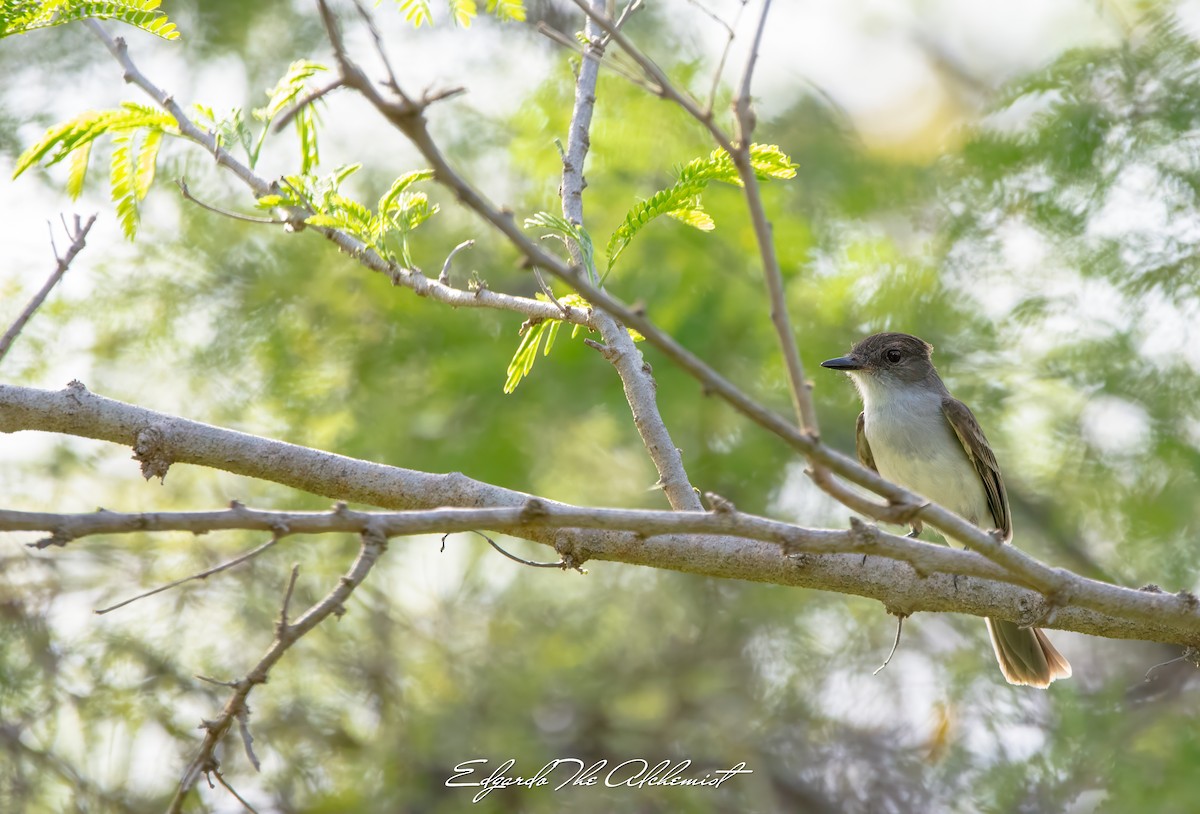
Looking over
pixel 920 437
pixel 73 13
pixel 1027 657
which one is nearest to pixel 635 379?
pixel 73 13

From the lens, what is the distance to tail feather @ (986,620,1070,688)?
5582 mm

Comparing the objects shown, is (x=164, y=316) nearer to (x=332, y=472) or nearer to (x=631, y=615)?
(x=631, y=615)

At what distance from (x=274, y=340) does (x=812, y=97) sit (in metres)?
3.65

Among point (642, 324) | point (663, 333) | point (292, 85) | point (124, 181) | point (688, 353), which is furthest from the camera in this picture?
point (124, 181)

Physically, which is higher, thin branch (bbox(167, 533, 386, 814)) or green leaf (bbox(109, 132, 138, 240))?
green leaf (bbox(109, 132, 138, 240))

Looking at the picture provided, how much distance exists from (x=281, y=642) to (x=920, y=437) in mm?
4122

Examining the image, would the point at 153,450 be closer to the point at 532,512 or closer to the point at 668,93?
the point at 532,512

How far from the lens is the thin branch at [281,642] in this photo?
8.07 feet

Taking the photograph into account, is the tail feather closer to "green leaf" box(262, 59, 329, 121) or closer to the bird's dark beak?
the bird's dark beak

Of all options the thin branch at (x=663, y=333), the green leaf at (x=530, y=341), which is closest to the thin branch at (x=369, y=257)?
the green leaf at (x=530, y=341)

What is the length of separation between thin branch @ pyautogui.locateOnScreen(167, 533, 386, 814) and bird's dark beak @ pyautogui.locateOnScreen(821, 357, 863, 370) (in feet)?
12.5

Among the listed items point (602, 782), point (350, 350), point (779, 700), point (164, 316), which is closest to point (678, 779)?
point (602, 782)

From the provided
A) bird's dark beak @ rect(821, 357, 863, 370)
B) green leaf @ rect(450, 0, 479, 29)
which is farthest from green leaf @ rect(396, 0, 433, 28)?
bird's dark beak @ rect(821, 357, 863, 370)

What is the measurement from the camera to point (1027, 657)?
562 centimetres
